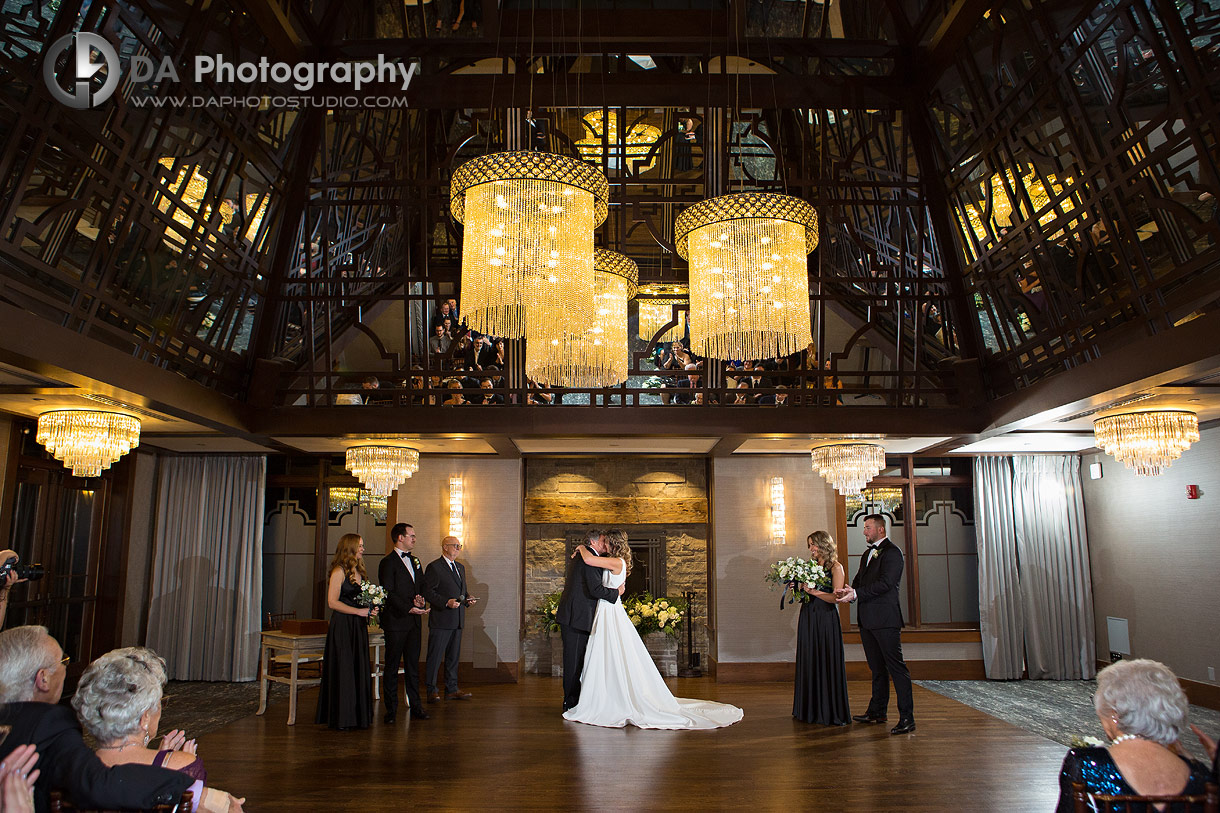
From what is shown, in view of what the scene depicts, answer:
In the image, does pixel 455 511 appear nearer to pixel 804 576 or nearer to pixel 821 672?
pixel 804 576

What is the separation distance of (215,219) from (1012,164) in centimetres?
622

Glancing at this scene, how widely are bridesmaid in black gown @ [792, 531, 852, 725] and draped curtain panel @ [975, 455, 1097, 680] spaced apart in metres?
3.23

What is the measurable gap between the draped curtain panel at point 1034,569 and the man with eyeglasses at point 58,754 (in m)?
8.98

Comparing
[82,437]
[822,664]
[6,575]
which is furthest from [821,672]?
[82,437]

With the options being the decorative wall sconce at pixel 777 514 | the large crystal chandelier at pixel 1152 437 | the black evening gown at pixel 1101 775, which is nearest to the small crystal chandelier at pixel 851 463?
the decorative wall sconce at pixel 777 514

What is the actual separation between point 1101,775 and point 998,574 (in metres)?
7.70

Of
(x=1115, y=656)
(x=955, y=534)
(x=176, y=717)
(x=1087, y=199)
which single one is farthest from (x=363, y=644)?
(x=1115, y=656)

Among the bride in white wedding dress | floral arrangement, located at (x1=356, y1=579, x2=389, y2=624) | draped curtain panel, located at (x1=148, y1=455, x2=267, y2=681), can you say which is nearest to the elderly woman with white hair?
the bride in white wedding dress

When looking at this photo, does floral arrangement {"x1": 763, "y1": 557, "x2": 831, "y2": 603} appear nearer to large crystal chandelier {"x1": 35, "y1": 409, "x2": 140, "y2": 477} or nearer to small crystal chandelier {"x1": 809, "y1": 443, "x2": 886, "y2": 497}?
small crystal chandelier {"x1": 809, "y1": 443, "x2": 886, "y2": 497}

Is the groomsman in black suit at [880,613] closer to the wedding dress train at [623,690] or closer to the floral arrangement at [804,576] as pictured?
the floral arrangement at [804,576]

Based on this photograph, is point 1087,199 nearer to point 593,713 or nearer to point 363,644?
point 593,713

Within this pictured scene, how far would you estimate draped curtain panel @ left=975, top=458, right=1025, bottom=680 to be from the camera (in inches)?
365

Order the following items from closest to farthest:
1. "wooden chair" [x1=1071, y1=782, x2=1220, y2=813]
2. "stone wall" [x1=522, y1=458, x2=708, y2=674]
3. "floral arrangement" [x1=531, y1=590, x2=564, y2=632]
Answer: "wooden chair" [x1=1071, y1=782, x2=1220, y2=813] < "floral arrangement" [x1=531, y1=590, x2=564, y2=632] < "stone wall" [x1=522, y1=458, x2=708, y2=674]

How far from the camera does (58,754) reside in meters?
2.36
